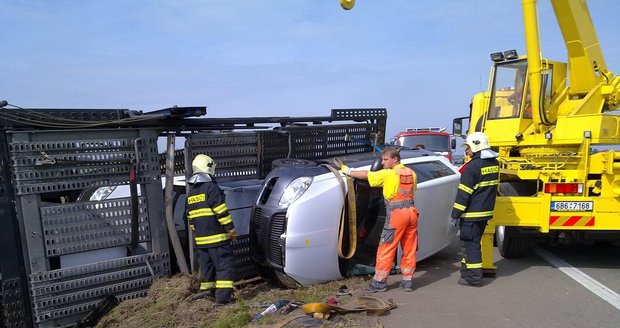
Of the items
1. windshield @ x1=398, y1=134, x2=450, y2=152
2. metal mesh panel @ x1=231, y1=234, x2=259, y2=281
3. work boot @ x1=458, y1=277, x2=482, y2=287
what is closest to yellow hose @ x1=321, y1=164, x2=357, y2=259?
metal mesh panel @ x1=231, y1=234, x2=259, y2=281

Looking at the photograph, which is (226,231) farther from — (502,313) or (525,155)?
(525,155)

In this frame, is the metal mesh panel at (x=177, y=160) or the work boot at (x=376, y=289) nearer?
the work boot at (x=376, y=289)

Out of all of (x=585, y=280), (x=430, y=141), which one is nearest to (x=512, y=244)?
(x=585, y=280)

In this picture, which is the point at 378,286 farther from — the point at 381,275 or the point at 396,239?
the point at 396,239

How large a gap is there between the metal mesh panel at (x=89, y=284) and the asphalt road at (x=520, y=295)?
2699 millimetres

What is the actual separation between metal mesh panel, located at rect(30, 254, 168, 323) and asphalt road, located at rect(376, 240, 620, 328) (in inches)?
106

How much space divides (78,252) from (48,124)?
1.39 metres

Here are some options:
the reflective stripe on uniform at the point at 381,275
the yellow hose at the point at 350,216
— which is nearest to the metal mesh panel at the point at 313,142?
the yellow hose at the point at 350,216

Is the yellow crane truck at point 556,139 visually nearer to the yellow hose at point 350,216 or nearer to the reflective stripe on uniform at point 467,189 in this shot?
the reflective stripe on uniform at point 467,189

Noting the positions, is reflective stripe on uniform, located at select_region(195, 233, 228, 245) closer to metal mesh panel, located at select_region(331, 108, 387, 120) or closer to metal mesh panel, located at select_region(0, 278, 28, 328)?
metal mesh panel, located at select_region(0, 278, 28, 328)

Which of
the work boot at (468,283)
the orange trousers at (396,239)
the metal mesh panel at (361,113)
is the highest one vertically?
the metal mesh panel at (361,113)

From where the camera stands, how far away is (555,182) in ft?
20.0

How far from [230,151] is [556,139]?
4.54 metres

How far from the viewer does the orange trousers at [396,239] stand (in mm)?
4992
